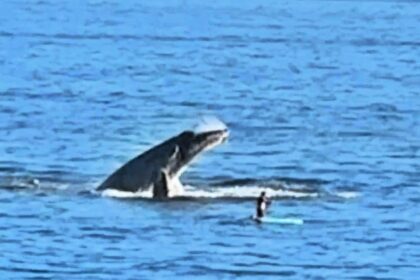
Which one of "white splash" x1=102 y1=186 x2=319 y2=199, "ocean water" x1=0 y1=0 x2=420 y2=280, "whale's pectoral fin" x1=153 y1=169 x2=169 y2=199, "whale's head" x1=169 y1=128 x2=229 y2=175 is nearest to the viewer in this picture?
"ocean water" x1=0 y1=0 x2=420 y2=280

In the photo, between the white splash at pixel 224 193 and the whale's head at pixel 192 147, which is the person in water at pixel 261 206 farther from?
the whale's head at pixel 192 147

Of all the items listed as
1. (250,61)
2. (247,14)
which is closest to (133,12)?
(247,14)

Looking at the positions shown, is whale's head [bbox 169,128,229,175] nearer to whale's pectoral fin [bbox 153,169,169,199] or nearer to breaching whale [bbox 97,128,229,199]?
breaching whale [bbox 97,128,229,199]

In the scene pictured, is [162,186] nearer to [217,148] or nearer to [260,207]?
[260,207]

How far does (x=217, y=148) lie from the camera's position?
5150cm

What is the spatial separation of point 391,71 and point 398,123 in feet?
61.0

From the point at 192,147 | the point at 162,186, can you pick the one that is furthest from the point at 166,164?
the point at 162,186

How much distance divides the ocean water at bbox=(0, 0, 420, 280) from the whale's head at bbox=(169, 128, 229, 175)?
2.20 feet

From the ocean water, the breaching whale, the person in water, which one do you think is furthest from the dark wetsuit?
the breaching whale

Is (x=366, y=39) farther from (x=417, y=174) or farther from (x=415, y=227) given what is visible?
(x=415, y=227)

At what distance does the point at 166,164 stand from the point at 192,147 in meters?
0.52

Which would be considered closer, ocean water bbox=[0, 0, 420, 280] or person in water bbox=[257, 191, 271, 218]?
ocean water bbox=[0, 0, 420, 280]

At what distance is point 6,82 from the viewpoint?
69.6 metres

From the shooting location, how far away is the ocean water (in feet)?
117
